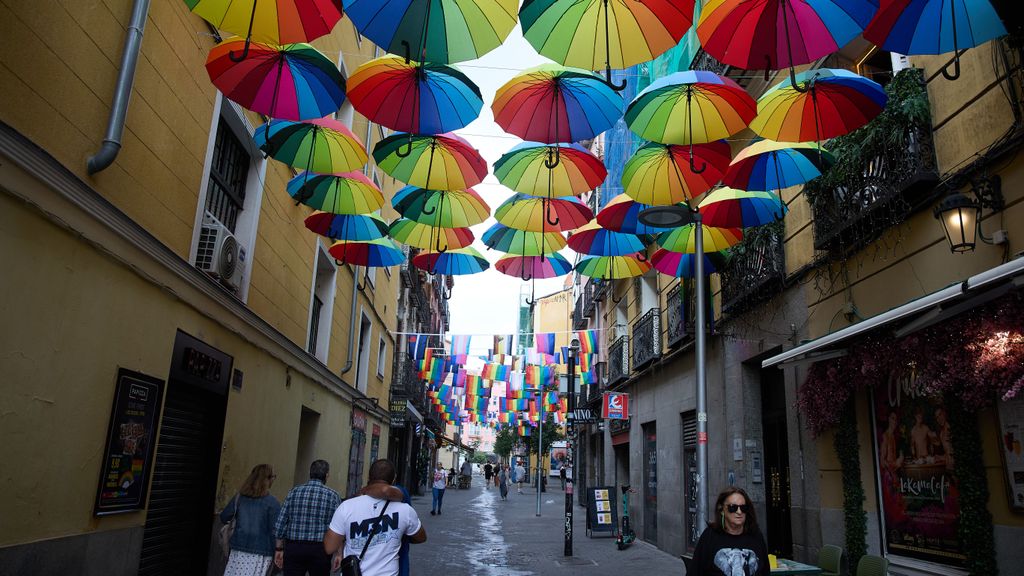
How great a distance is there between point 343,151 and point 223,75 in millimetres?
1875

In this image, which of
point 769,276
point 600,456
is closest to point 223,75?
point 769,276

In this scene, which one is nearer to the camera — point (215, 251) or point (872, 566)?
point (872, 566)

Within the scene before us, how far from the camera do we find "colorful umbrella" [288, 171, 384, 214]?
884cm

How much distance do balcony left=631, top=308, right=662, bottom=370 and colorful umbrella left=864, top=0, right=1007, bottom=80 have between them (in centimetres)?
1098

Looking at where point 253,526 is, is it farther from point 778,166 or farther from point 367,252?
point 778,166

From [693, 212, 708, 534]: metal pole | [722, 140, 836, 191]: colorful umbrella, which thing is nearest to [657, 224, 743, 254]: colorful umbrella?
[693, 212, 708, 534]: metal pole

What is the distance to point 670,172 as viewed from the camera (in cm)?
786

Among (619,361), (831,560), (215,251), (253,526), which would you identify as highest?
(619,361)

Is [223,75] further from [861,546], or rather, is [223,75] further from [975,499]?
[861,546]

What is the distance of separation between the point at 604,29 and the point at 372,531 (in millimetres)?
4434

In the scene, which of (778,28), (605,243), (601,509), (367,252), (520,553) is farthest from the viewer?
(601,509)

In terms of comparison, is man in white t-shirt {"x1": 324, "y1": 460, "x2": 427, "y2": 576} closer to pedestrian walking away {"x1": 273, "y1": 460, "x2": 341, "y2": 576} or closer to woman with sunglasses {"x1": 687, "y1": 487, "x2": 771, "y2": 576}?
pedestrian walking away {"x1": 273, "y1": 460, "x2": 341, "y2": 576}

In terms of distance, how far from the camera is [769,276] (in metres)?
9.95

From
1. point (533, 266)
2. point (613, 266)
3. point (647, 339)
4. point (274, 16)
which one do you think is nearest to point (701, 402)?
point (613, 266)
